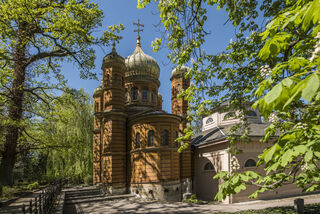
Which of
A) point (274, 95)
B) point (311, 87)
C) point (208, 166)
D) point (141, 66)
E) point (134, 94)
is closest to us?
point (311, 87)

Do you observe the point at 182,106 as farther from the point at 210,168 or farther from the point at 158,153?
the point at 210,168

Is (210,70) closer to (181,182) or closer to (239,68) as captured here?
(239,68)

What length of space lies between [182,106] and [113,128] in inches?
331

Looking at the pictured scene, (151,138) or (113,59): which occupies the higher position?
(113,59)

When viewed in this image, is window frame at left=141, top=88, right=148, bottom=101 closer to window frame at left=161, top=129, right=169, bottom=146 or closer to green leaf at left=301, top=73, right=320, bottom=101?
window frame at left=161, top=129, right=169, bottom=146

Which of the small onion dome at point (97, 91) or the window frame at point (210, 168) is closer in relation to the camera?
the window frame at point (210, 168)

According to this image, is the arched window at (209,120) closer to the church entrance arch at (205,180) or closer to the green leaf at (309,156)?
the church entrance arch at (205,180)

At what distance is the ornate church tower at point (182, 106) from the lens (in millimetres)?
22219

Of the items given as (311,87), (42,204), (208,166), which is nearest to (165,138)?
(208,166)

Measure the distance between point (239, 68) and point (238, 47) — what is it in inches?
32.3

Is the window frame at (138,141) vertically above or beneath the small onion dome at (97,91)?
beneath

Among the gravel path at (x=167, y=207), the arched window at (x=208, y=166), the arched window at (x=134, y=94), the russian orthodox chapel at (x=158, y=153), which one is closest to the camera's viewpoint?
the gravel path at (x=167, y=207)

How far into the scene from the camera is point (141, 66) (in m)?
26.8

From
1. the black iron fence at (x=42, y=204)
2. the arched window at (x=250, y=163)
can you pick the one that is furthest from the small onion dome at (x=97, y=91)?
the arched window at (x=250, y=163)
